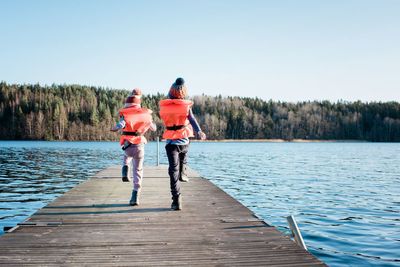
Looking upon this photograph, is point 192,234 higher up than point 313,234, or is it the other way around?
point 192,234

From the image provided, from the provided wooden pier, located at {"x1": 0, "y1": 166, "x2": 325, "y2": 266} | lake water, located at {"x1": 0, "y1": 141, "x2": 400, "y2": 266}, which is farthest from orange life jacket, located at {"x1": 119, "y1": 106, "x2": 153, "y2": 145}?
lake water, located at {"x1": 0, "y1": 141, "x2": 400, "y2": 266}

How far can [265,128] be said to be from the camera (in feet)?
546

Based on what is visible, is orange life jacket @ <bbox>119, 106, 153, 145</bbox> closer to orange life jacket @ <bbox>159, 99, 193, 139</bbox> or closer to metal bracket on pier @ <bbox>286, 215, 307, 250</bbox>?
orange life jacket @ <bbox>159, 99, 193, 139</bbox>

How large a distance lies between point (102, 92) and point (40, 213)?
178165mm

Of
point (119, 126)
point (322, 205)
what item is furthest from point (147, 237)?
point (322, 205)

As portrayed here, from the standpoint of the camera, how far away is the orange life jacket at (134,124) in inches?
335

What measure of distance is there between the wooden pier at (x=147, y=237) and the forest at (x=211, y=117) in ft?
441

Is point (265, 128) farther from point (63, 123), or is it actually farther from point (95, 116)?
point (63, 123)

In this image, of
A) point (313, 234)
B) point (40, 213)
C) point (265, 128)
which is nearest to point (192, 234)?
point (40, 213)

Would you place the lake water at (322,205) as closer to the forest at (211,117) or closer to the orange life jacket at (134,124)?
the orange life jacket at (134,124)

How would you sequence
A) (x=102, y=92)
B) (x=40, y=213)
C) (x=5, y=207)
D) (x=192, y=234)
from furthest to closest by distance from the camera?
(x=102, y=92)
(x=5, y=207)
(x=40, y=213)
(x=192, y=234)

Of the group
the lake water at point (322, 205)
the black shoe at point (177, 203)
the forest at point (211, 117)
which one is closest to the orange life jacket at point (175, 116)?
the black shoe at point (177, 203)

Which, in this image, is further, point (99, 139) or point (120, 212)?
point (99, 139)

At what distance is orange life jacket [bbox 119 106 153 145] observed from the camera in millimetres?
8500
